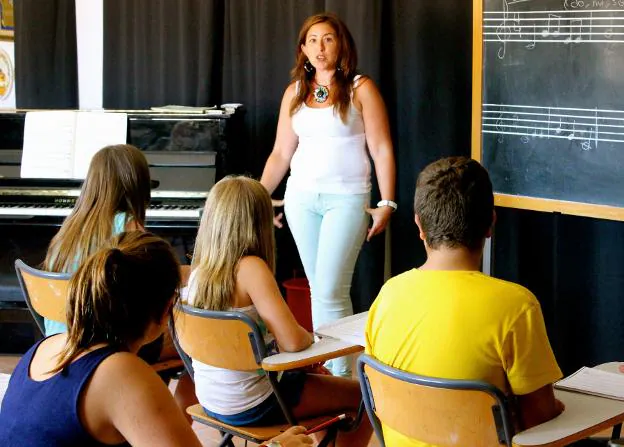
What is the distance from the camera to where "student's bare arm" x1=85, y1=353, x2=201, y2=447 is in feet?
4.97

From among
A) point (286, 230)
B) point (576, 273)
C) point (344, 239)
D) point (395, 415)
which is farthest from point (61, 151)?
point (395, 415)

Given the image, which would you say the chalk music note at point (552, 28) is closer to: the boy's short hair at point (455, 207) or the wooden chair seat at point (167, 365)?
the boy's short hair at point (455, 207)

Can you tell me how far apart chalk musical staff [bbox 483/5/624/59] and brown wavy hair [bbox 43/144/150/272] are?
157 centimetres

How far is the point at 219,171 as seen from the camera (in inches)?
176

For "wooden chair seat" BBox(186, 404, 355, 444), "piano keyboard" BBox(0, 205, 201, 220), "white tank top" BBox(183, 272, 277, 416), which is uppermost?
"piano keyboard" BBox(0, 205, 201, 220)

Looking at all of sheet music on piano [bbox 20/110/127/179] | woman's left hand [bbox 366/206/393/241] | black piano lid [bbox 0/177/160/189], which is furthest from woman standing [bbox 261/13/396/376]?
sheet music on piano [bbox 20/110/127/179]

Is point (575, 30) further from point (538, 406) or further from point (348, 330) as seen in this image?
point (538, 406)

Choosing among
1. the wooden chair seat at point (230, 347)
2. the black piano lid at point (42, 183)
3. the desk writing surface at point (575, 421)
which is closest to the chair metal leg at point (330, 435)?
the wooden chair seat at point (230, 347)

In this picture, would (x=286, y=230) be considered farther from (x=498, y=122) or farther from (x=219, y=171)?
(x=498, y=122)

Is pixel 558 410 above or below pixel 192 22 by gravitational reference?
below

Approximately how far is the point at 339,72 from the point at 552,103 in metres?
0.85

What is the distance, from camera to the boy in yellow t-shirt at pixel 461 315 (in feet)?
5.97

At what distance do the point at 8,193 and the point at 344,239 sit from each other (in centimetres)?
185

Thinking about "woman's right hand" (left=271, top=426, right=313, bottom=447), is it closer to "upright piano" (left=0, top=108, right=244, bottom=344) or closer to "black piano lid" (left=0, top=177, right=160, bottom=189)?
"upright piano" (left=0, top=108, right=244, bottom=344)
